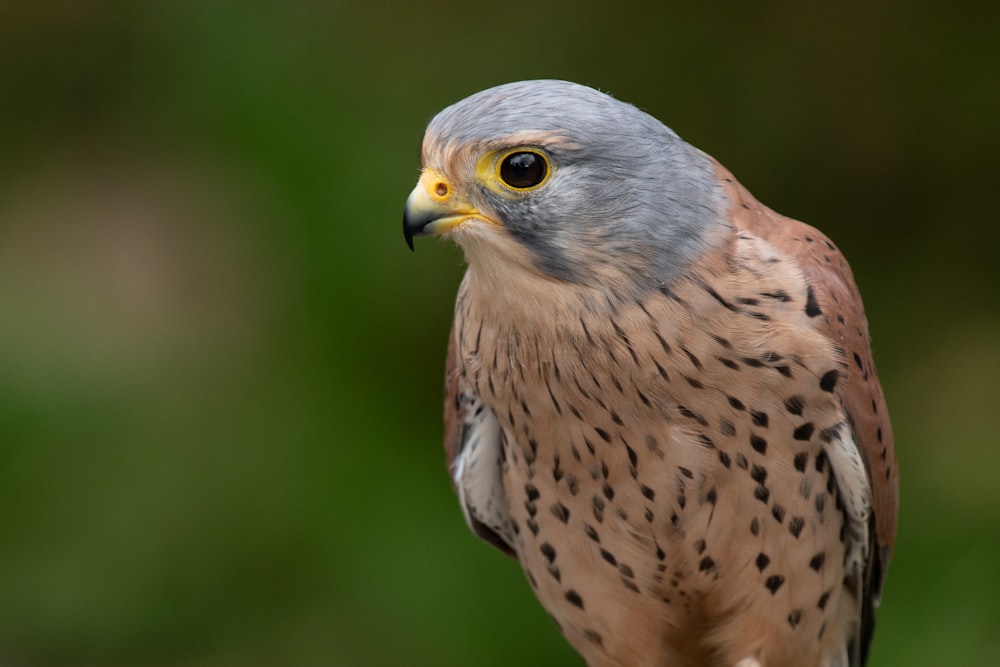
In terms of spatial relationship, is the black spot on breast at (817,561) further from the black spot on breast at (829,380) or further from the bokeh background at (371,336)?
the bokeh background at (371,336)

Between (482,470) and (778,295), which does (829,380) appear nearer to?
(778,295)

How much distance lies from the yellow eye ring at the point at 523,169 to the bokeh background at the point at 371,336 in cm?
240

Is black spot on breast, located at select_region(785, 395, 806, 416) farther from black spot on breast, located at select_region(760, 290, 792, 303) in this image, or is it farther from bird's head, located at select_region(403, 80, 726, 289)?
bird's head, located at select_region(403, 80, 726, 289)

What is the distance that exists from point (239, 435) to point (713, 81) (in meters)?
Answer: 2.34

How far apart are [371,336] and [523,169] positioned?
8.59 ft

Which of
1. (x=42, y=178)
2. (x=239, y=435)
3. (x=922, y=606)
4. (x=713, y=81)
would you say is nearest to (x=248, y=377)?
(x=239, y=435)

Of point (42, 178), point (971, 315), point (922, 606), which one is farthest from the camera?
point (42, 178)

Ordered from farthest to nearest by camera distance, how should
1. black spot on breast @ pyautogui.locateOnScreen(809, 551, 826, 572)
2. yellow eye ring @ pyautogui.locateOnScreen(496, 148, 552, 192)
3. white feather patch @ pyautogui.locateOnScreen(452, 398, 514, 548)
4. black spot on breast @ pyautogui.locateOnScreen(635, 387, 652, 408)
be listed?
white feather patch @ pyautogui.locateOnScreen(452, 398, 514, 548), black spot on breast @ pyautogui.locateOnScreen(809, 551, 826, 572), black spot on breast @ pyautogui.locateOnScreen(635, 387, 652, 408), yellow eye ring @ pyautogui.locateOnScreen(496, 148, 552, 192)

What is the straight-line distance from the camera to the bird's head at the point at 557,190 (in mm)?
2432

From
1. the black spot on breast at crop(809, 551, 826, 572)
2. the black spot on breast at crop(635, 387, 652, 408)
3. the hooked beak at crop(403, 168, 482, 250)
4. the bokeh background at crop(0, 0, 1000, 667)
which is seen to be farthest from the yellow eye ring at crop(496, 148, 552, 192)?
the bokeh background at crop(0, 0, 1000, 667)

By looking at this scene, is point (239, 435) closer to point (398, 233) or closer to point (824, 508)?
point (398, 233)

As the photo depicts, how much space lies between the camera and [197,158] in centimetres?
550

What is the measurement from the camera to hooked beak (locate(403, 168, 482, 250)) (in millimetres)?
2506

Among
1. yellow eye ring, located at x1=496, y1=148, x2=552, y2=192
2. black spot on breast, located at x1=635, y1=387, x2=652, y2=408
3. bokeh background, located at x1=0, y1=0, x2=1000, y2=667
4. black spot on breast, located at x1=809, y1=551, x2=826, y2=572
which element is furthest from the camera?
bokeh background, located at x1=0, y1=0, x2=1000, y2=667
